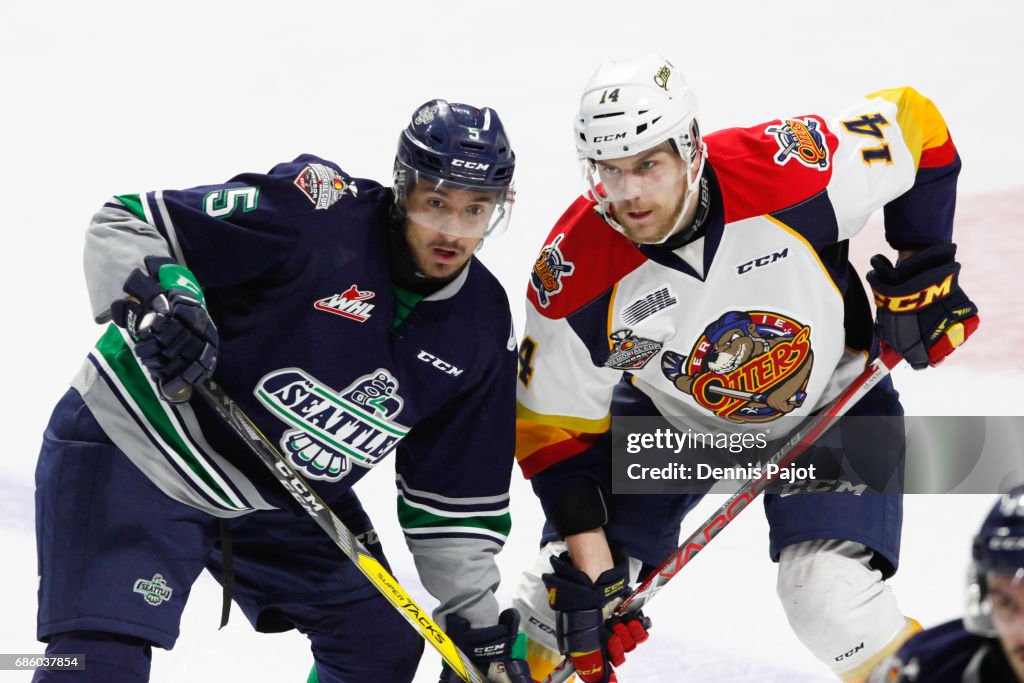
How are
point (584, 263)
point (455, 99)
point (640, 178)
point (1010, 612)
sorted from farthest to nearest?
1. point (455, 99)
2. point (584, 263)
3. point (640, 178)
4. point (1010, 612)

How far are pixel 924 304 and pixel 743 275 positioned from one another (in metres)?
0.42

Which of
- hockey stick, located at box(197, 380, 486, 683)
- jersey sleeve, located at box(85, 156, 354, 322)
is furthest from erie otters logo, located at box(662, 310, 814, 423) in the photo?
jersey sleeve, located at box(85, 156, 354, 322)

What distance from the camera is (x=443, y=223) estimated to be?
2654mm

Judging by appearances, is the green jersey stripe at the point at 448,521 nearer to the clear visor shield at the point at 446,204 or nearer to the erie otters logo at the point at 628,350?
the erie otters logo at the point at 628,350

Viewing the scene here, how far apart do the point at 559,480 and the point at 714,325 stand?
51cm

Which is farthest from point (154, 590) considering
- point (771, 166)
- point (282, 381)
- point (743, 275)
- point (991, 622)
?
point (991, 622)

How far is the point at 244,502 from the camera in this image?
9.12ft

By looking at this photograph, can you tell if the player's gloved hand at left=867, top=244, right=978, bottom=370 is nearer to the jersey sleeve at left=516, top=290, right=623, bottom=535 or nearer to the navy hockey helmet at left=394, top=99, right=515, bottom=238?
the jersey sleeve at left=516, top=290, right=623, bottom=535

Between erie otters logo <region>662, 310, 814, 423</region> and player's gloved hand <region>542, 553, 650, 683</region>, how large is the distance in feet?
1.45

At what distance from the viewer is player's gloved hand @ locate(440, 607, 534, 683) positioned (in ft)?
9.35

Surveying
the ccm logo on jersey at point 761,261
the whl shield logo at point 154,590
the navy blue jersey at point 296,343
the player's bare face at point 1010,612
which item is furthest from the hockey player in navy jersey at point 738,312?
the player's bare face at point 1010,612

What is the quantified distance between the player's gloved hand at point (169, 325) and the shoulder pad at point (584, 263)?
0.74m

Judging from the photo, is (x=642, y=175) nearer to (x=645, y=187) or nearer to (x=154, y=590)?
(x=645, y=187)

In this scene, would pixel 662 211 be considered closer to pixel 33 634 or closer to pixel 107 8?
Answer: pixel 33 634
